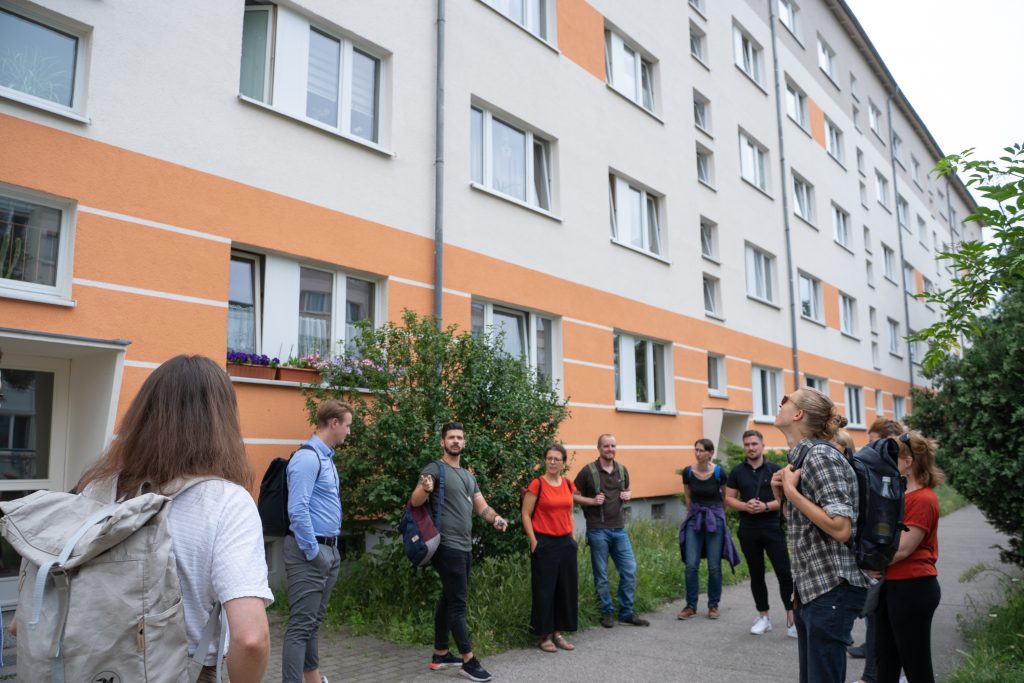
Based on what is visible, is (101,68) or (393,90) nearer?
(101,68)

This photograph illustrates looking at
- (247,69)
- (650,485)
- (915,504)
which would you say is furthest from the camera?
(650,485)

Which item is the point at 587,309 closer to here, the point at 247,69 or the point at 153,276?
the point at 247,69

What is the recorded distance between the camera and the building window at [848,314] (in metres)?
26.5

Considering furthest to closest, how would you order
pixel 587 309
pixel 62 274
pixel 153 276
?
pixel 587 309
pixel 153 276
pixel 62 274

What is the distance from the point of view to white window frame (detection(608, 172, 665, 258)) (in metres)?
14.8

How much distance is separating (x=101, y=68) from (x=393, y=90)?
378cm

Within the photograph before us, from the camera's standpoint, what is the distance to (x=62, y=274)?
7156 millimetres

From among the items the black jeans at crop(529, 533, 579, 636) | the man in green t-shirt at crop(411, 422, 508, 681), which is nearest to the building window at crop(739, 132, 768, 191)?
the black jeans at crop(529, 533, 579, 636)

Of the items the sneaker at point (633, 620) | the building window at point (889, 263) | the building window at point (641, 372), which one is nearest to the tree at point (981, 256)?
the sneaker at point (633, 620)

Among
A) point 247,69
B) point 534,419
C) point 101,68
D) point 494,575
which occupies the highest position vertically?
point 247,69

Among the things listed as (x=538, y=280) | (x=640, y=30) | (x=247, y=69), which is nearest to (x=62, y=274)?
(x=247, y=69)

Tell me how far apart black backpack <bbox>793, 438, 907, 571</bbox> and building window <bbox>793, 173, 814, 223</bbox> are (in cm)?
2069

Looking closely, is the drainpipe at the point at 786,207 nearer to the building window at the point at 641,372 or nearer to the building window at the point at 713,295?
the building window at the point at 713,295

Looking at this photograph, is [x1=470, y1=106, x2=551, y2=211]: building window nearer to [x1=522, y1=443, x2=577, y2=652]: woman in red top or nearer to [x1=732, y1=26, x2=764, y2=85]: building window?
[x1=522, y1=443, x2=577, y2=652]: woman in red top
